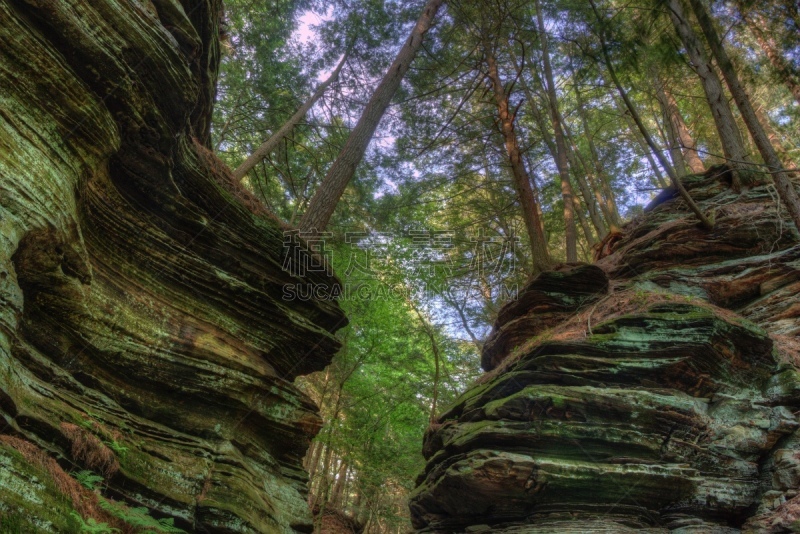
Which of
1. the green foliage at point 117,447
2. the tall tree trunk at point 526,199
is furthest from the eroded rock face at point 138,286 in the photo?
the tall tree trunk at point 526,199

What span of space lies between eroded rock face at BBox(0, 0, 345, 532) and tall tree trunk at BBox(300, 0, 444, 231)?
1066 millimetres

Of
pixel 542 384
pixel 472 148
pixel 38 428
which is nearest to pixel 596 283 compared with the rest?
pixel 542 384

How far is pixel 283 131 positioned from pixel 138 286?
740cm

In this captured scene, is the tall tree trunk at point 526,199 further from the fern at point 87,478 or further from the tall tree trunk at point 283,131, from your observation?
the fern at point 87,478

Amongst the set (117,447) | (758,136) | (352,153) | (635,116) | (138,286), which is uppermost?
(352,153)

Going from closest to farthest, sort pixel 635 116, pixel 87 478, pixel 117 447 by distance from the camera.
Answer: pixel 87 478 → pixel 117 447 → pixel 635 116

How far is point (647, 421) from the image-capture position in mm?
5863

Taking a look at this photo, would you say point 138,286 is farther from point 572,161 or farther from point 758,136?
point 572,161

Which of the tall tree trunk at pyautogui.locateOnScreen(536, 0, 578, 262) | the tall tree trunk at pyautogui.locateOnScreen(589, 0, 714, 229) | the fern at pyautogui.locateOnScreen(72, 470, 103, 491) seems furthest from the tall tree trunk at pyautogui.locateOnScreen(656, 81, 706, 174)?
the fern at pyautogui.locateOnScreen(72, 470, 103, 491)

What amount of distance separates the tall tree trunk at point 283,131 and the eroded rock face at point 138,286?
286cm

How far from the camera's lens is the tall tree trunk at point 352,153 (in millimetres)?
8355

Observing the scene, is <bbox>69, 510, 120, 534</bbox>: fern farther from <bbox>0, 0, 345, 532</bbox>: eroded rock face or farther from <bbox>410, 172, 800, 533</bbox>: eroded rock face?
<bbox>410, 172, 800, 533</bbox>: eroded rock face

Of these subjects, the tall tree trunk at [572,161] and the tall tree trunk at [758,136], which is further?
the tall tree trunk at [572,161]

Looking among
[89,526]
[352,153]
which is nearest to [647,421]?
[89,526]
